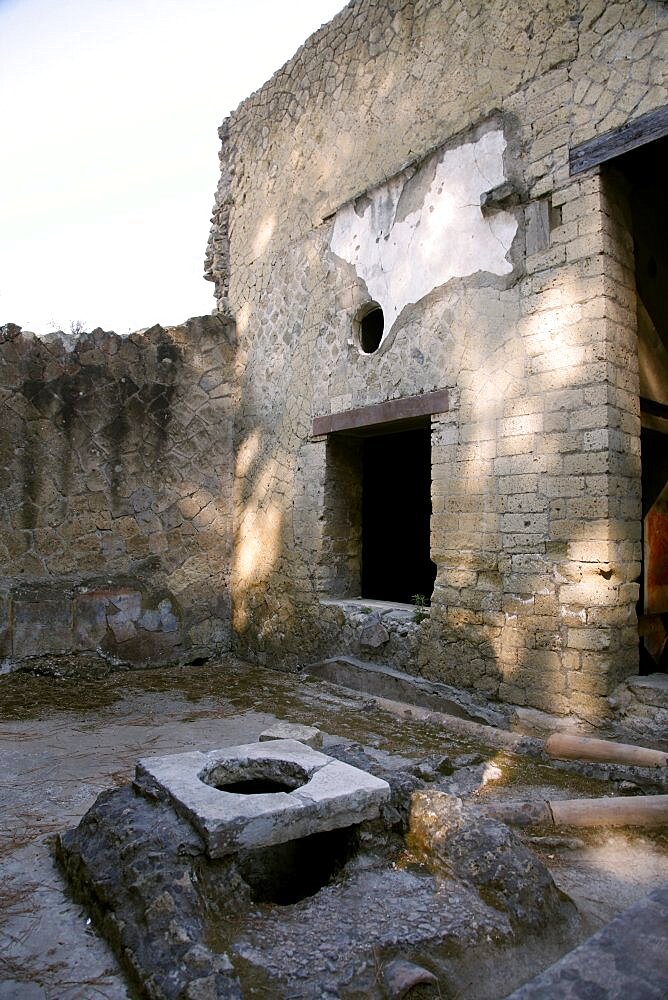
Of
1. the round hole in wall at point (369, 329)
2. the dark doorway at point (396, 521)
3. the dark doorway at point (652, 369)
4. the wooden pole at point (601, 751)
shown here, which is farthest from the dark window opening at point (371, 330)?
the wooden pole at point (601, 751)

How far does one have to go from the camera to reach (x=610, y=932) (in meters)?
1.79

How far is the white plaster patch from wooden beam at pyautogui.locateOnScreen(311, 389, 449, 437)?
652 mm

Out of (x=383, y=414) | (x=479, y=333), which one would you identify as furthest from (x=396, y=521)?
(x=479, y=333)

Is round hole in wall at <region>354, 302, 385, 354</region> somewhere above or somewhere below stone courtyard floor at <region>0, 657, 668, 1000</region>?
→ above

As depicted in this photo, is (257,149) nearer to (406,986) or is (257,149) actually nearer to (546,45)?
(546,45)

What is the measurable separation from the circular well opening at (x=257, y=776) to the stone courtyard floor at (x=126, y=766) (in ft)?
2.28

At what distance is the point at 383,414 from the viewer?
18.2 ft

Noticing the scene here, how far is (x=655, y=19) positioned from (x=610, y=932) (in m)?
4.54

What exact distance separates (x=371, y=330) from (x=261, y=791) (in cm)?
423

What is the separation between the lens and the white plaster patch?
4789 millimetres

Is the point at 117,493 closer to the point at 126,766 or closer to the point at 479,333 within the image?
the point at 126,766

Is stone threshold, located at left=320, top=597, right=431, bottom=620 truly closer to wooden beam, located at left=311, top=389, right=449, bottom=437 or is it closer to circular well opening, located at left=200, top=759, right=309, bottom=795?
wooden beam, located at left=311, top=389, right=449, bottom=437

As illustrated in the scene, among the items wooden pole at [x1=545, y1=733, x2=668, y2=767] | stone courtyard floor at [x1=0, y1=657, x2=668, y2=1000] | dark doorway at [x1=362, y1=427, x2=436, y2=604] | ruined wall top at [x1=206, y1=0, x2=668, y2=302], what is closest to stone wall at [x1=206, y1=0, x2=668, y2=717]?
ruined wall top at [x1=206, y1=0, x2=668, y2=302]

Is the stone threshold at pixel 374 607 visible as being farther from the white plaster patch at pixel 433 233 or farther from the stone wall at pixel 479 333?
the white plaster patch at pixel 433 233
